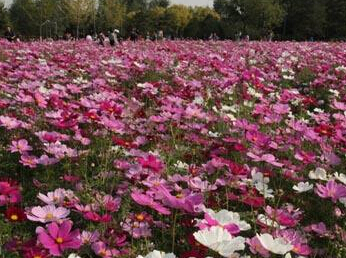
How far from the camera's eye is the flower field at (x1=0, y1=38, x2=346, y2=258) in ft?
6.08

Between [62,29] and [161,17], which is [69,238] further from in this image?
[161,17]

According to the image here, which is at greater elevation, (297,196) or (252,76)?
(252,76)

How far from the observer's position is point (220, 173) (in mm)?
3137

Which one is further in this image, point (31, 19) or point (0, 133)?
point (31, 19)

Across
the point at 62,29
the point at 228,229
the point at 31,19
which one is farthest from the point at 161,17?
the point at 228,229

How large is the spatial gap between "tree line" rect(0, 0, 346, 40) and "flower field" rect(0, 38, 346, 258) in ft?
117

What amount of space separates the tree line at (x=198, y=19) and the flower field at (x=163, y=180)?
117 ft

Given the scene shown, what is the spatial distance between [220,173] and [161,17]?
5996cm

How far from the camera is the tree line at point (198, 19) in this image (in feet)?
146

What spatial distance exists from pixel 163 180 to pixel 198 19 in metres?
61.9

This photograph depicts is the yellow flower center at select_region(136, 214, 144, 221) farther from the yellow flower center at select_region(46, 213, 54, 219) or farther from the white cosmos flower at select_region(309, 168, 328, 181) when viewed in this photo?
the white cosmos flower at select_region(309, 168, 328, 181)

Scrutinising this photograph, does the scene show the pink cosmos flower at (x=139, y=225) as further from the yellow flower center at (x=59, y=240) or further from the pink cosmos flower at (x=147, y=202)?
the yellow flower center at (x=59, y=240)

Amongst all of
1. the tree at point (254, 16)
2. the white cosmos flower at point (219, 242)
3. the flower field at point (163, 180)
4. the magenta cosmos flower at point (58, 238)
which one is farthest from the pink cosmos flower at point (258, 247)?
the tree at point (254, 16)

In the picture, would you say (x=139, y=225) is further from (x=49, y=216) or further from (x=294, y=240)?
(x=294, y=240)
